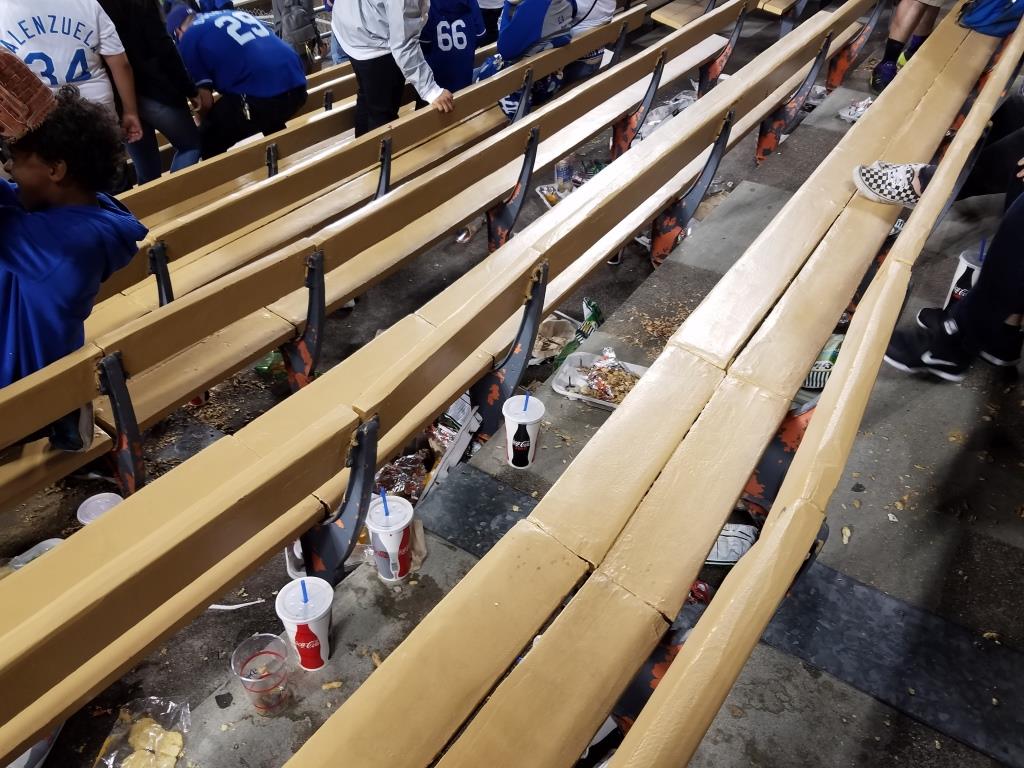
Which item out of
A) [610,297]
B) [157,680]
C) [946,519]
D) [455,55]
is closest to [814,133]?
[610,297]

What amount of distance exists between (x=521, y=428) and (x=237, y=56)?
302cm

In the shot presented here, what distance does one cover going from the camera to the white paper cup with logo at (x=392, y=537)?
192 centimetres

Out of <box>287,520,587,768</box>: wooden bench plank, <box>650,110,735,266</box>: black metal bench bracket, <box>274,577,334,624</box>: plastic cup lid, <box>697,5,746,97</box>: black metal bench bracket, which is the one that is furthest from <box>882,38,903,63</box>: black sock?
<box>274,577,334,624</box>: plastic cup lid

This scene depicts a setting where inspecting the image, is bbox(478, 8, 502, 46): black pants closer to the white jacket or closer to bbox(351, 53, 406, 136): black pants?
bbox(351, 53, 406, 136): black pants

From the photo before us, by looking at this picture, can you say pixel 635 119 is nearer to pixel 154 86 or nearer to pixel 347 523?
pixel 154 86

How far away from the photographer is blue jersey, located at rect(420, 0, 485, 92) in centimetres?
422

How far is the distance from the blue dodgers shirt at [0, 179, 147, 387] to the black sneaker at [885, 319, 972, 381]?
2713 millimetres

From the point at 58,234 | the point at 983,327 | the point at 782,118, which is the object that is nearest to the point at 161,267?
the point at 58,234

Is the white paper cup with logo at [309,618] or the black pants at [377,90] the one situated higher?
the black pants at [377,90]

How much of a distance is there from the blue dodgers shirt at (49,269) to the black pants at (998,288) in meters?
2.91

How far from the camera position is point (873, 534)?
7.15 feet

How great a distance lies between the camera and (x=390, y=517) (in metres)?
1.93

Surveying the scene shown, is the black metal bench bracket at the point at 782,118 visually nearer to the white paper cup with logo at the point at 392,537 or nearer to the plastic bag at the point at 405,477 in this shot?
the plastic bag at the point at 405,477

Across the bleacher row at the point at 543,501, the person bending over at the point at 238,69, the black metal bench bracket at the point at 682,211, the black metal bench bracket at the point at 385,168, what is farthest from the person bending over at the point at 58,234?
the black metal bench bracket at the point at 682,211
